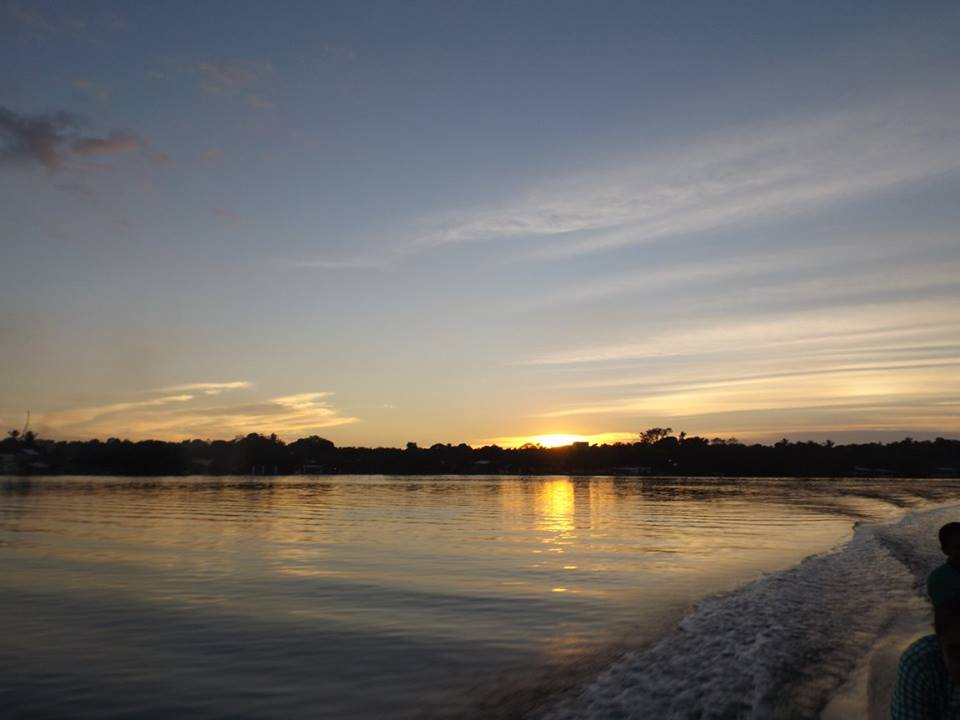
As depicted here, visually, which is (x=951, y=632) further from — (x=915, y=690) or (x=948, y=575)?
(x=948, y=575)

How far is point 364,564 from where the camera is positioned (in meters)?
26.7

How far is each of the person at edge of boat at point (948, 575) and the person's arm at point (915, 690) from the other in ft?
4.84

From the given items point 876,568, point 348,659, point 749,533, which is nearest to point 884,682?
point 348,659

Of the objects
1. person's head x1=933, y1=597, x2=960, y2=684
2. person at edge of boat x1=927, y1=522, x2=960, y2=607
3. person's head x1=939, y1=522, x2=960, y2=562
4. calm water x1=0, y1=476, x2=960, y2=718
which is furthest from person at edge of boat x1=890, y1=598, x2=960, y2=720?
calm water x1=0, y1=476, x2=960, y2=718

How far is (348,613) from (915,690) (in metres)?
15.0

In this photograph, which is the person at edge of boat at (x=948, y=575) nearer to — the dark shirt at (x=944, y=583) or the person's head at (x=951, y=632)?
the dark shirt at (x=944, y=583)

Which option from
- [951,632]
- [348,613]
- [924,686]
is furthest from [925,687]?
[348,613]

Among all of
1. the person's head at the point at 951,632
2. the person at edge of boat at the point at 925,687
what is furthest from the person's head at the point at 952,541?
the person's head at the point at 951,632

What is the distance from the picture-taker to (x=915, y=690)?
17.8ft

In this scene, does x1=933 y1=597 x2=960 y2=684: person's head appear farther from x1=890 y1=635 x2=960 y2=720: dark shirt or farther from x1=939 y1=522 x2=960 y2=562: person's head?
x1=939 y1=522 x2=960 y2=562: person's head

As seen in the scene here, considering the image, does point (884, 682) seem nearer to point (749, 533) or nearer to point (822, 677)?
point (822, 677)

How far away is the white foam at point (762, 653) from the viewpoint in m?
10.6

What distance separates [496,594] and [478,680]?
868cm

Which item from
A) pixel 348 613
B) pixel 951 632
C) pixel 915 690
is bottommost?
pixel 348 613
